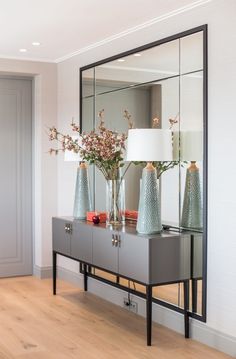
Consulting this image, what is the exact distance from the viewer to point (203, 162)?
4.06 m

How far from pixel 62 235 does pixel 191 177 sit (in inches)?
67.8

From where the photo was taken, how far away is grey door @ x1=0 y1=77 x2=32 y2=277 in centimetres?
644

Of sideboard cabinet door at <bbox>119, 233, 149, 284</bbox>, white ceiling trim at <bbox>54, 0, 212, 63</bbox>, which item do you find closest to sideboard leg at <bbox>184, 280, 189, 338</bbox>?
sideboard cabinet door at <bbox>119, 233, 149, 284</bbox>

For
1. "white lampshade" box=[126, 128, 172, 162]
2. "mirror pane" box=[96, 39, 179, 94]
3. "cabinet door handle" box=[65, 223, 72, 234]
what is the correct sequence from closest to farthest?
"white lampshade" box=[126, 128, 172, 162], "mirror pane" box=[96, 39, 179, 94], "cabinet door handle" box=[65, 223, 72, 234]

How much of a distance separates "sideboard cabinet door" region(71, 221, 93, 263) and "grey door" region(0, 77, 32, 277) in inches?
59.3

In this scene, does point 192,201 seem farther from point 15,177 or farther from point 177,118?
point 15,177

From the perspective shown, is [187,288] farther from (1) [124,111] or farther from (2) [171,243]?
(1) [124,111]

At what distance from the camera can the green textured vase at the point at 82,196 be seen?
539cm

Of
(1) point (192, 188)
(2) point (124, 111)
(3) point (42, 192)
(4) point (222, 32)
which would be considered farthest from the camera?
(3) point (42, 192)

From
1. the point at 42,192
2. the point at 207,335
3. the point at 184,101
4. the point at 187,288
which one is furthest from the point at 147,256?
the point at 42,192

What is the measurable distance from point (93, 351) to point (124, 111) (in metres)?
2.15

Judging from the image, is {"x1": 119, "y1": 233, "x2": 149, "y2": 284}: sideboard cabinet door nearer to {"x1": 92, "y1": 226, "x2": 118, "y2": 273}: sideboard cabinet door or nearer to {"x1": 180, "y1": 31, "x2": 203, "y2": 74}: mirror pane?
{"x1": 92, "y1": 226, "x2": 118, "y2": 273}: sideboard cabinet door

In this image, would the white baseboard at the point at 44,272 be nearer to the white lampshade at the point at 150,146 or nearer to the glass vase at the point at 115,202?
the glass vase at the point at 115,202

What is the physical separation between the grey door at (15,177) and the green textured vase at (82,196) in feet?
Answer: 4.20
